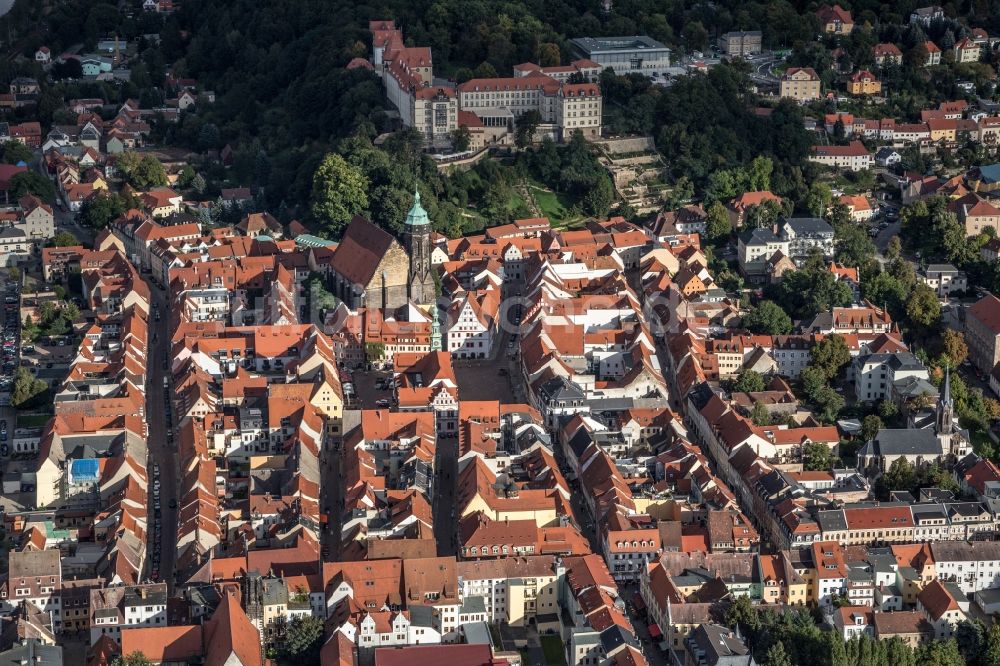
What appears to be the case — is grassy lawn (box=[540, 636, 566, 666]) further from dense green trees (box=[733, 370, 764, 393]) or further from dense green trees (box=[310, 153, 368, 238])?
dense green trees (box=[310, 153, 368, 238])

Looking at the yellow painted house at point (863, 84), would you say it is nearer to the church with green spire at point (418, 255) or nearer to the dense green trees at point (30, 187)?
the church with green spire at point (418, 255)

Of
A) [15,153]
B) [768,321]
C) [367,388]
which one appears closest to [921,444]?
[768,321]

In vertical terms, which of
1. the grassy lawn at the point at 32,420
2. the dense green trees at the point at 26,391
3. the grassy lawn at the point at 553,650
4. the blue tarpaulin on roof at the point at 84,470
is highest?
the blue tarpaulin on roof at the point at 84,470

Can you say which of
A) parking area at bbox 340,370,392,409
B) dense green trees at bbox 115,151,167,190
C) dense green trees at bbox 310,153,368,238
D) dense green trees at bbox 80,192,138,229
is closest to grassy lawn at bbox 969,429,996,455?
parking area at bbox 340,370,392,409

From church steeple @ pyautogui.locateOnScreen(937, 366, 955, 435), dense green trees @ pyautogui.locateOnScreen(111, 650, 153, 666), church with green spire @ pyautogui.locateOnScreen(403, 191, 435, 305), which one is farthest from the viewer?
church with green spire @ pyautogui.locateOnScreen(403, 191, 435, 305)

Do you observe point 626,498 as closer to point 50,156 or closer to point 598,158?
point 598,158

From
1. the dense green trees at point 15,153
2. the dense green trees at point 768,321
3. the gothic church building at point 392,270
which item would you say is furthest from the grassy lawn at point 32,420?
the dense green trees at point 15,153

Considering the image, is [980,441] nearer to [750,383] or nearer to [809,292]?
[750,383]
